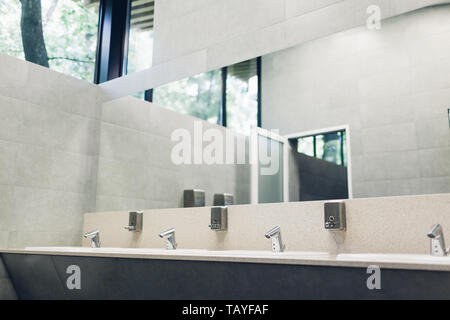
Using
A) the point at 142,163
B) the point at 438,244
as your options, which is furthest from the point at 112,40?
the point at 438,244

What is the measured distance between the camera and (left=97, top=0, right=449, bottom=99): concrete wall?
2398 mm

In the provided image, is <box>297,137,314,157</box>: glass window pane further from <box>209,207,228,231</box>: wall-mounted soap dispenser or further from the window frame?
<box>209,207,228,231</box>: wall-mounted soap dispenser

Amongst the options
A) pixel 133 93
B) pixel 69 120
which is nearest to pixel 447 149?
pixel 133 93

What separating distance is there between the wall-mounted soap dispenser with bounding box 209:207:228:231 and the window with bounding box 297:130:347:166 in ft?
1.86

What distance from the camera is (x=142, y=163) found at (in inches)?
124

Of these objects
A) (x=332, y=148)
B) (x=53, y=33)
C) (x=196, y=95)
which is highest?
(x=53, y=33)

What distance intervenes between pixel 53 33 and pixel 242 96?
5.53 feet

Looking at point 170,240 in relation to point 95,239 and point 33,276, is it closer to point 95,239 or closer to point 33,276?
point 95,239

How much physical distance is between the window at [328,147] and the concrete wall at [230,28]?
60 cm

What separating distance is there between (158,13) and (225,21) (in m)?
0.66

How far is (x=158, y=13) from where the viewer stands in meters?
3.29

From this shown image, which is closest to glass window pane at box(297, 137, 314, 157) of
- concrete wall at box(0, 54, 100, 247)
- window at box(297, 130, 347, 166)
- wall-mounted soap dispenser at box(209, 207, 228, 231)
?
window at box(297, 130, 347, 166)

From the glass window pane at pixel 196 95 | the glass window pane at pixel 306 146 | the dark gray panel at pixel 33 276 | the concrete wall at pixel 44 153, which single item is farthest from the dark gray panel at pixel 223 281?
the glass window pane at pixel 196 95
